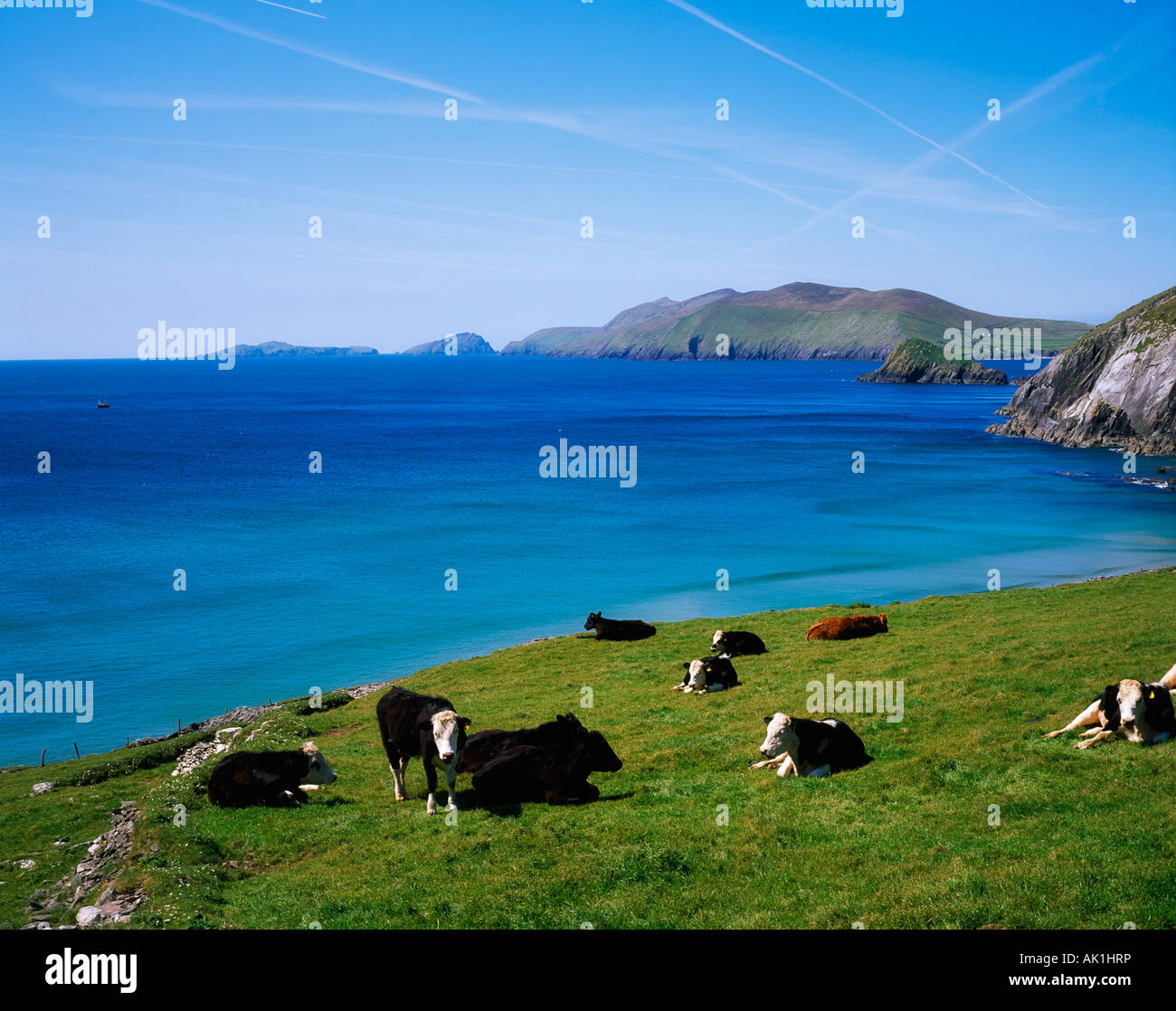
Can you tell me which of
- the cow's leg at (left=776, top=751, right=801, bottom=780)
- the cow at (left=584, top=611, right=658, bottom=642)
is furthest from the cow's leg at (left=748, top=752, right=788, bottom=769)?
the cow at (left=584, top=611, right=658, bottom=642)

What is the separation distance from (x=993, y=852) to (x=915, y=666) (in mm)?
11004

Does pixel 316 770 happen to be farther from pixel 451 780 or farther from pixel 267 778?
pixel 451 780

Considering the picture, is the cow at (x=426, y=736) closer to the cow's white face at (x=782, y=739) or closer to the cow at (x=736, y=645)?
the cow's white face at (x=782, y=739)

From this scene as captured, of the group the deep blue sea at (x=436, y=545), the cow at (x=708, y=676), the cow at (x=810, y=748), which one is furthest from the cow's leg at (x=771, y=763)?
the deep blue sea at (x=436, y=545)

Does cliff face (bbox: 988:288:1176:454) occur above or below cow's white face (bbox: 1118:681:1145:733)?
above

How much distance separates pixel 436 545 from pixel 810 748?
53317 millimetres

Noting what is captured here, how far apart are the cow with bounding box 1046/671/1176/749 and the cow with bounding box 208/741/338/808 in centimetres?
1355

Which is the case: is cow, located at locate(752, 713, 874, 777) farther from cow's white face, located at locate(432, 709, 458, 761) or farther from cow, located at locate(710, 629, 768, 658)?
cow, located at locate(710, 629, 768, 658)

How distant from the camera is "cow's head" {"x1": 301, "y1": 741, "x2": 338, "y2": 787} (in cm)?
1595

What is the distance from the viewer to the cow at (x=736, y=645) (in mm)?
26156

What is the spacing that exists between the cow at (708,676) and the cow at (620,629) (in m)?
9.52

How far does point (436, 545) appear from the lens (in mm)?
65188

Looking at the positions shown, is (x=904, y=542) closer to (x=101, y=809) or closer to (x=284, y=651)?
(x=284, y=651)

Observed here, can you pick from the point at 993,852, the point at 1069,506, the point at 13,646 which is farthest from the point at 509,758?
the point at 1069,506
